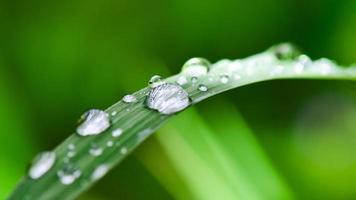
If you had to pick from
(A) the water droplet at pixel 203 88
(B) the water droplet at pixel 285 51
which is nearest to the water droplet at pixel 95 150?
(A) the water droplet at pixel 203 88

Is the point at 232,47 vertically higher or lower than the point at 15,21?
lower

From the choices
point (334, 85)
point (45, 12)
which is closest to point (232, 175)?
point (334, 85)

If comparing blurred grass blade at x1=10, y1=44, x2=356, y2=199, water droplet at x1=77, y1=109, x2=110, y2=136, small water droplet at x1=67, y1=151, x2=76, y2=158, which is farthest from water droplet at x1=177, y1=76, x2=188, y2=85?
small water droplet at x1=67, y1=151, x2=76, y2=158

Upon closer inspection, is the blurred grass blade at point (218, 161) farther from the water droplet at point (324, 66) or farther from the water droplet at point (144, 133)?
the water droplet at point (144, 133)

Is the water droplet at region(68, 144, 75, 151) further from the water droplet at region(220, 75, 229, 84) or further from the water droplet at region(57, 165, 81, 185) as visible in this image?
the water droplet at region(220, 75, 229, 84)

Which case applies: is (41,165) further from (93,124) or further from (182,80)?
(182,80)

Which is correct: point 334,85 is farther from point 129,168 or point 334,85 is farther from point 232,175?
point 129,168
